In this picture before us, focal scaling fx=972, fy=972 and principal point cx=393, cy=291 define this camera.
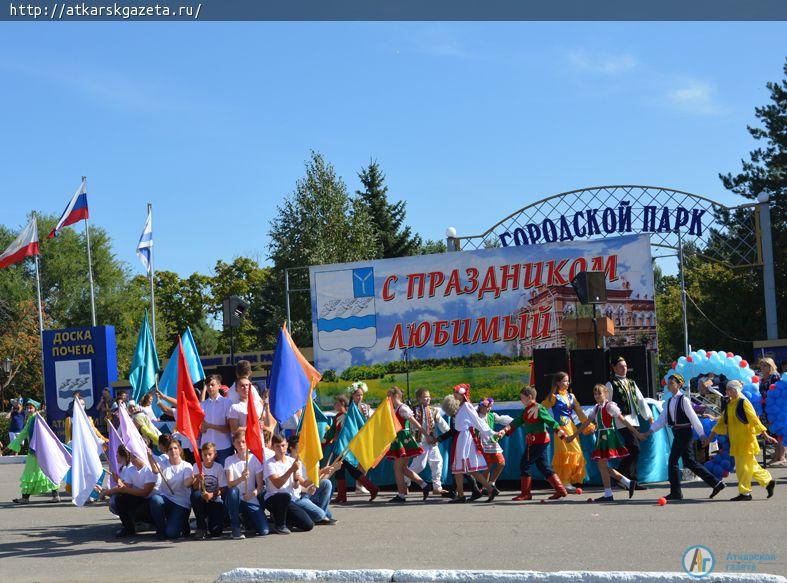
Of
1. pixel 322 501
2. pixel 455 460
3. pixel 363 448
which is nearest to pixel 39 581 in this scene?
pixel 322 501

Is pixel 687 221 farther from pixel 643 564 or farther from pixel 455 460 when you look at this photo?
pixel 643 564

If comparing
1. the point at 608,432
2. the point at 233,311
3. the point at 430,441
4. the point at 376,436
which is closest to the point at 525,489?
the point at 608,432

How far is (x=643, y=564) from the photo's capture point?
27.5 ft

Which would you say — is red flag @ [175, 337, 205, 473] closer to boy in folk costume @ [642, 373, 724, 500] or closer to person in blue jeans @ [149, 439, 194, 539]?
person in blue jeans @ [149, 439, 194, 539]

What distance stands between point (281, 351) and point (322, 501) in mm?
1944

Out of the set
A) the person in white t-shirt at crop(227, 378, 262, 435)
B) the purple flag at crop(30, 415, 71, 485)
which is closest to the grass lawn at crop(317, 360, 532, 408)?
the purple flag at crop(30, 415, 71, 485)

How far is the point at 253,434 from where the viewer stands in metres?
11.4

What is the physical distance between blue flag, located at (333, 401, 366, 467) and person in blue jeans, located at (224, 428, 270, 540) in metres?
3.24

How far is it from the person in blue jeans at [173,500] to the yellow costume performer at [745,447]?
270 inches

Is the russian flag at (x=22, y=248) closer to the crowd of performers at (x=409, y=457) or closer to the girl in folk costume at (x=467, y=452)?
the crowd of performers at (x=409, y=457)

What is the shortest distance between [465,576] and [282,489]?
151 inches

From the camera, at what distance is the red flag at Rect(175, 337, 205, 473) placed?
452 inches

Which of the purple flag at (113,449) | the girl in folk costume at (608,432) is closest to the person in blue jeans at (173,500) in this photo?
the purple flag at (113,449)

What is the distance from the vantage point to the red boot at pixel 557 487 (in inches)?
530
